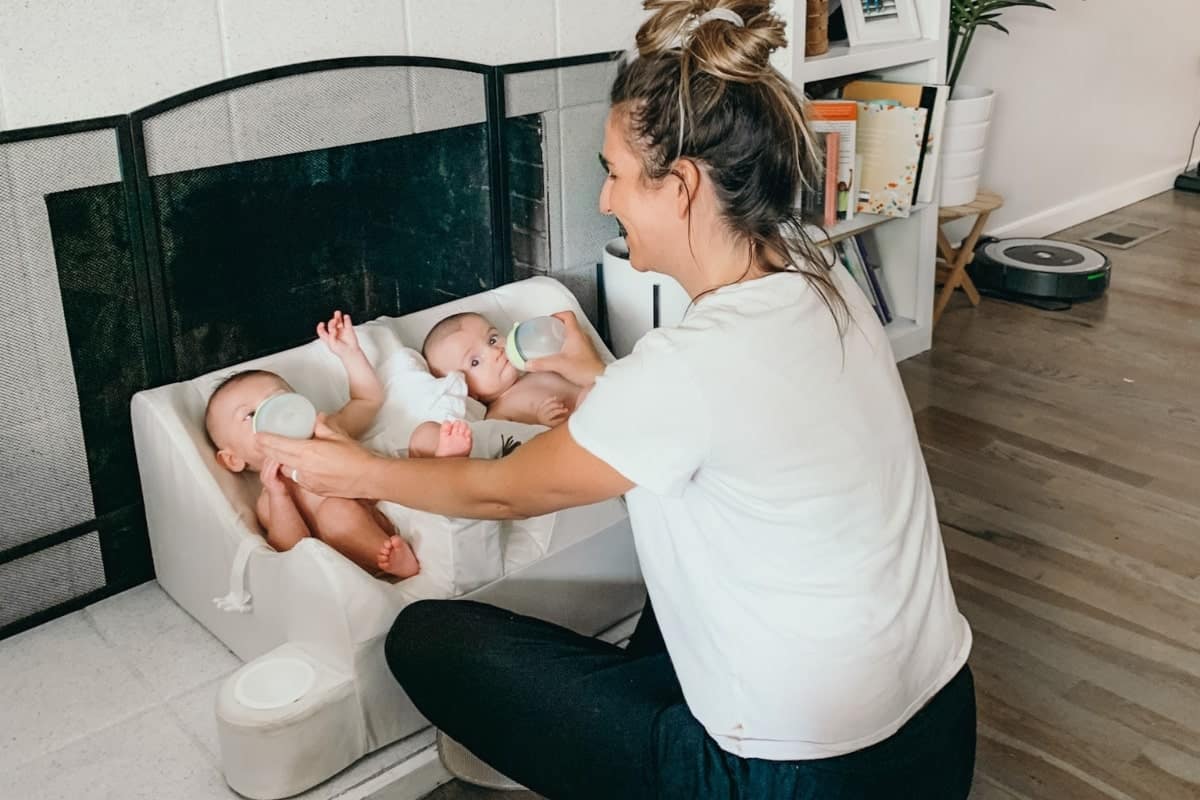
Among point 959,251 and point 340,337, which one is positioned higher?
point 340,337

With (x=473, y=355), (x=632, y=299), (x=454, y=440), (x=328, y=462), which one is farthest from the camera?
(x=632, y=299)

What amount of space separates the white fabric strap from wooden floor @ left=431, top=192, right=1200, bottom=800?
40 centimetres

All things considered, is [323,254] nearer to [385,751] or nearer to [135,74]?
[135,74]

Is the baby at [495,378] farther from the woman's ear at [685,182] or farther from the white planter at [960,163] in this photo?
the white planter at [960,163]

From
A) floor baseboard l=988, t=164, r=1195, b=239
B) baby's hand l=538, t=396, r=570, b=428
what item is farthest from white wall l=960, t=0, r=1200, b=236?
baby's hand l=538, t=396, r=570, b=428

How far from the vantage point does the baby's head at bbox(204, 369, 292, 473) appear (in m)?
1.88

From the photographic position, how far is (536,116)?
2.47m

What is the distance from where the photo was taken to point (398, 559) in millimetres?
1793

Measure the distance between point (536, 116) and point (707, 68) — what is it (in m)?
1.27

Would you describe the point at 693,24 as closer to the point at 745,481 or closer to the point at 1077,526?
the point at 745,481

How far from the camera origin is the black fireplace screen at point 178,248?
1878 millimetres

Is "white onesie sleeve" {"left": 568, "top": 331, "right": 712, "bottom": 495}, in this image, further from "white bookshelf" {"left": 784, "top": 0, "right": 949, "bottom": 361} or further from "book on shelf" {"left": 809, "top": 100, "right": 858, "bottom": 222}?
"book on shelf" {"left": 809, "top": 100, "right": 858, "bottom": 222}

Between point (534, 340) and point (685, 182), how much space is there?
31.8 inches

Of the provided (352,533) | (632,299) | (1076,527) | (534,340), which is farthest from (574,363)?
(1076,527)
